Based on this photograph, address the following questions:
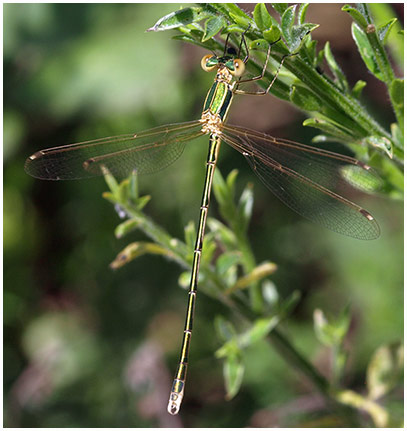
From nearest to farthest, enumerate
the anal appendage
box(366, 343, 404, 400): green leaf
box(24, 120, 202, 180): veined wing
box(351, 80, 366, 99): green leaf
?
box(351, 80, 366, 99): green leaf
the anal appendage
box(366, 343, 404, 400): green leaf
box(24, 120, 202, 180): veined wing

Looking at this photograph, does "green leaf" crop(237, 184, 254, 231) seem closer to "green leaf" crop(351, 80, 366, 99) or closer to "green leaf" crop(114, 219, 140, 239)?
"green leaf" crop(114, 219, 140, 239)

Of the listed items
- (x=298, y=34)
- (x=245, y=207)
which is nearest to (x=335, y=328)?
(x=245, y=207)

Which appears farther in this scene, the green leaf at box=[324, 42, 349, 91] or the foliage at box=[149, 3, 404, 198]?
the green leaf at box=[324, 42, 349, 91]

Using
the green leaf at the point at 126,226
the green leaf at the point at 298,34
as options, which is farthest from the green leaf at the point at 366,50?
the green leaf at the point at 126,226

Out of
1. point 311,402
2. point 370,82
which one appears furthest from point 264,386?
point 370,82

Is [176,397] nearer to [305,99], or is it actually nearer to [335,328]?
[335,328]

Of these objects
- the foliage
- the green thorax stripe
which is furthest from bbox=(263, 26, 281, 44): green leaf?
the green thorax stripe

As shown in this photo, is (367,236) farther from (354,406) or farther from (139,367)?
(139,367)
